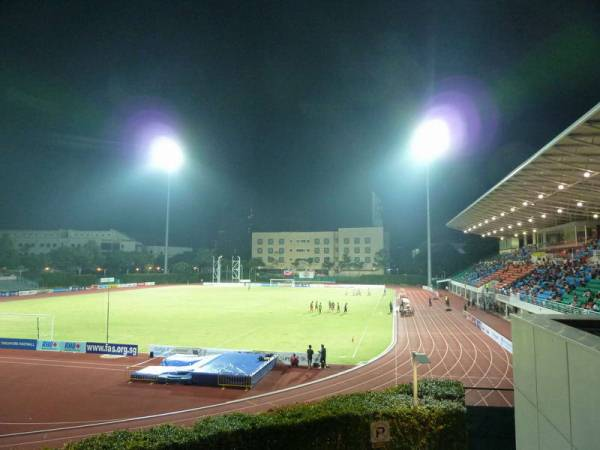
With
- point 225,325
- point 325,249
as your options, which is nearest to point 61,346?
point 225,325

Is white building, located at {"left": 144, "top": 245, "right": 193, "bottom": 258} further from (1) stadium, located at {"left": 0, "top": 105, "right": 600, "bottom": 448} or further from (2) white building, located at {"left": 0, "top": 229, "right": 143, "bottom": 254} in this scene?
(1) stadium, located at {"left": 0, "top": 105, "right": 600, "bottom": 448}

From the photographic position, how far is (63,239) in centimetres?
10088

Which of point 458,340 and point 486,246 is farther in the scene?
point 486,246

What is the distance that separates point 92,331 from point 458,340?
25.7 m

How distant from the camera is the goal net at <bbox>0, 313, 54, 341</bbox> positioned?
26.3 m

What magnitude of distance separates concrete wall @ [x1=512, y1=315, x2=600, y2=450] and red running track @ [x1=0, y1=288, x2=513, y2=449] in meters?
6.33

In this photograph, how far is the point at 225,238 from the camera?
12081 cm

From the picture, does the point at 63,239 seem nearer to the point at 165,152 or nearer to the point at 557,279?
the point at 165,152

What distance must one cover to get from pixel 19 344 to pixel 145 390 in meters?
→ 12.5

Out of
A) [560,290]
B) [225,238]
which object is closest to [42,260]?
[225,238]

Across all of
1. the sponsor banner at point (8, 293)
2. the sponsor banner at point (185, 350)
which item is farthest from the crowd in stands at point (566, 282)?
the sponsor banner at point (8, 293)

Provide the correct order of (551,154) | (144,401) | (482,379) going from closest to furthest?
(144,401)
(482,379)
(551,154)

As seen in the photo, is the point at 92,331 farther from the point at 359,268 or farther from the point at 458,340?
the point at 359,268

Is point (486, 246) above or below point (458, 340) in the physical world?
above
